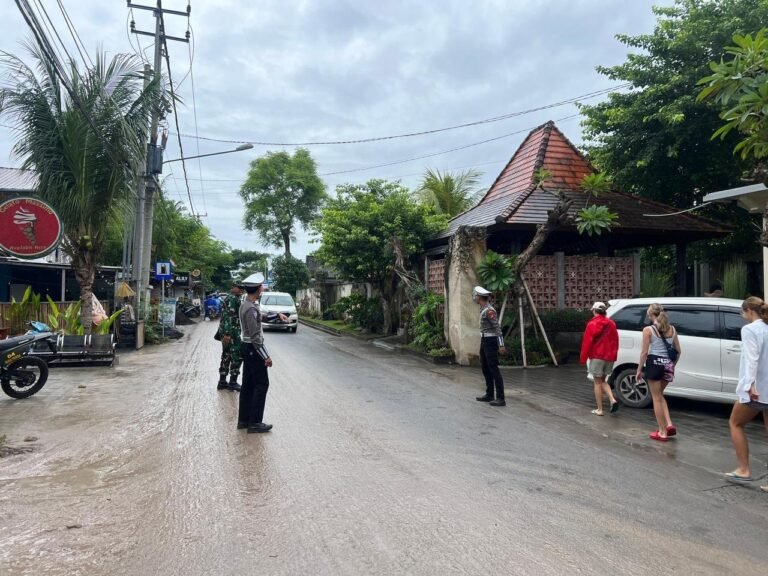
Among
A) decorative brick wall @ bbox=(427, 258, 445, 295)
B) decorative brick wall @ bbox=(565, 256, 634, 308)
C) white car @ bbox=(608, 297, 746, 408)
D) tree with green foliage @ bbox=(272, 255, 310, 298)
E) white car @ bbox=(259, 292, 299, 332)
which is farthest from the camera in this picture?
tree with green foliage @ bbox=(272, 255, 310, 298)

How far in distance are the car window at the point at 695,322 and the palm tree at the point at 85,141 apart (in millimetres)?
10696

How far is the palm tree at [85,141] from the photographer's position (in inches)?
456

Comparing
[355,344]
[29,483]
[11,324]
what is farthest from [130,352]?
[29,483]

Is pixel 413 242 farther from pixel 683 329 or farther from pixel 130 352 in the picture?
pixel 683 329

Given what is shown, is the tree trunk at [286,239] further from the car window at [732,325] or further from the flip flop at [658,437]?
the flip flop at [658,437]

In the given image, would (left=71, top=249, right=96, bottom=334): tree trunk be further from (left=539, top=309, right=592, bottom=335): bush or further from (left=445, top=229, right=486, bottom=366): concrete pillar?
(left=539, top=309, right=592, bottom=335): bush

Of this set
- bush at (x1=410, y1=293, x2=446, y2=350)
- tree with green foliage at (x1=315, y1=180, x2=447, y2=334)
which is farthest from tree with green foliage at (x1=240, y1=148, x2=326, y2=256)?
bush at (x1=410, y1=293, x2=446, y2=350)

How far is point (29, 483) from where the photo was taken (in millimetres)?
5000

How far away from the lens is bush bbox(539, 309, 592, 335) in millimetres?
13789

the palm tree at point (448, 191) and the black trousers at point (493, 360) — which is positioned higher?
the palm tree at point (448, 191)

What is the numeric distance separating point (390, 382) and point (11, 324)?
10505mm

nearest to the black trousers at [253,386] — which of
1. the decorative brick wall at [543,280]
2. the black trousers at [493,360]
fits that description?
the black trousers at [493,360]

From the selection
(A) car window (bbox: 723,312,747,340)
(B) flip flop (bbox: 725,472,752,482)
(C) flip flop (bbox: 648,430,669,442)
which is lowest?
(B) flip flop (bbox: 725,472,752,482)

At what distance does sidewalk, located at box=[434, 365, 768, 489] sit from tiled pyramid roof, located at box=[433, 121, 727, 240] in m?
4.02
